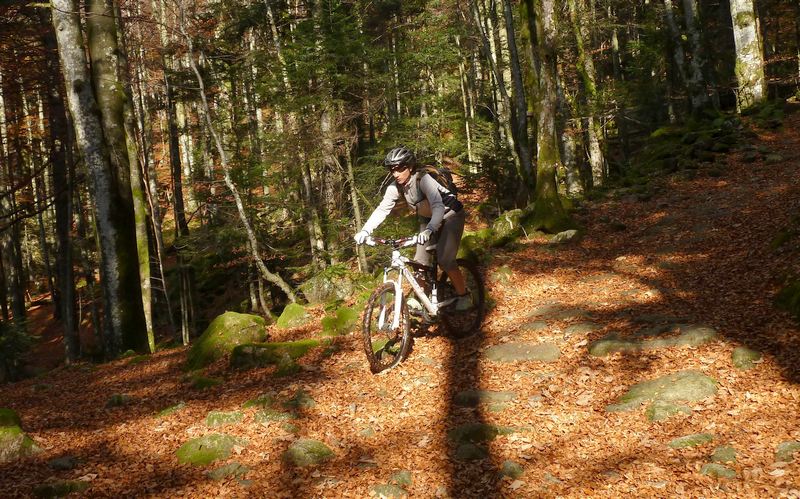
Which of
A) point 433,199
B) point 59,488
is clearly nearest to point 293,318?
point 433,199

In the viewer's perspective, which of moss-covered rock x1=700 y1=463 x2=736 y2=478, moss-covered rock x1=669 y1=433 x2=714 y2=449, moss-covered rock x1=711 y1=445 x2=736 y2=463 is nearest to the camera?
moss-covered rock x1=700 y1=463 x2=736 y2=478

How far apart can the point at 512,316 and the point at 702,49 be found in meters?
15.1

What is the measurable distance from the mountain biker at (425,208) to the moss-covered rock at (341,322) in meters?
2.18

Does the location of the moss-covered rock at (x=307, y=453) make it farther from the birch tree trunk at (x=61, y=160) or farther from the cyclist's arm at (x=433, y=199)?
the birch tree trunk at (x=61, y=160)

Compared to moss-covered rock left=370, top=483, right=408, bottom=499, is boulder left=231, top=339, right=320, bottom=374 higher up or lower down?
higher up

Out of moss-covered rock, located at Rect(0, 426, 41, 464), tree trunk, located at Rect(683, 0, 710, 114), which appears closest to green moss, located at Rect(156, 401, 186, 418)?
moss-covered rock, located at Rect(0, 426, 41, 464)

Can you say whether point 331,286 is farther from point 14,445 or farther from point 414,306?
point 14,445

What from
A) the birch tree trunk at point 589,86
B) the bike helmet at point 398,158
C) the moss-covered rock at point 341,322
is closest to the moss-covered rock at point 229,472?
the bike helmet at point 398,158

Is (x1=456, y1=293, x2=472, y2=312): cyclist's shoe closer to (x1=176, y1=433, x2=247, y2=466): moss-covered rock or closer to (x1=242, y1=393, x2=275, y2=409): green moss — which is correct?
(x1=242, y1=393, x2=275, y2=409): green moss

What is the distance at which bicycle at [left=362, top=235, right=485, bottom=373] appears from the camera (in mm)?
6758

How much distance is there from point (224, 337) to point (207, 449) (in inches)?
140

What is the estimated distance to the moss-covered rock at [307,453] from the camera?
495cm

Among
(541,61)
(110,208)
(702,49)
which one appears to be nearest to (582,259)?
(541,61)

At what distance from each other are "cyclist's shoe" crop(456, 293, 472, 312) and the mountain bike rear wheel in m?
0.05
